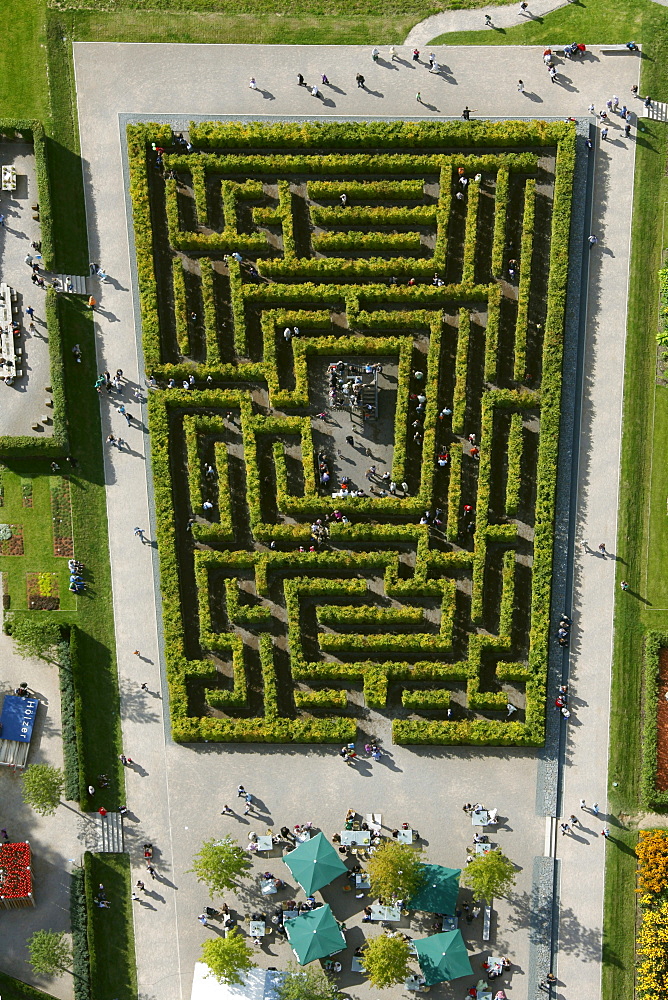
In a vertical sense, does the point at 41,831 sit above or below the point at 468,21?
below

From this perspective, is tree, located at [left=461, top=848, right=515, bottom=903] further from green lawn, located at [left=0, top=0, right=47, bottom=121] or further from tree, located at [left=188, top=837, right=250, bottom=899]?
green lawn, located at [left=0, top=0, right=47, bottom=121]

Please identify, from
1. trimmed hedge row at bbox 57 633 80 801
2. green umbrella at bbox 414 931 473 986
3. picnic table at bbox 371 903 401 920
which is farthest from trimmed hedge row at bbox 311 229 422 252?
green umbrella at bbox 414 931 473 986

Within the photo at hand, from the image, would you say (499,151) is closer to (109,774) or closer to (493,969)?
(109,774)

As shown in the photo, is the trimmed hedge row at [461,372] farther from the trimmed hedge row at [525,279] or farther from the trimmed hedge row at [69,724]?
the trimmed hedge row at [69,724]

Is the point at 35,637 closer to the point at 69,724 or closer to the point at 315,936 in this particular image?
the point at 69,724

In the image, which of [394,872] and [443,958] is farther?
[443,958]

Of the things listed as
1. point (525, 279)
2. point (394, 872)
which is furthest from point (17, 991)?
point (525, 279)
